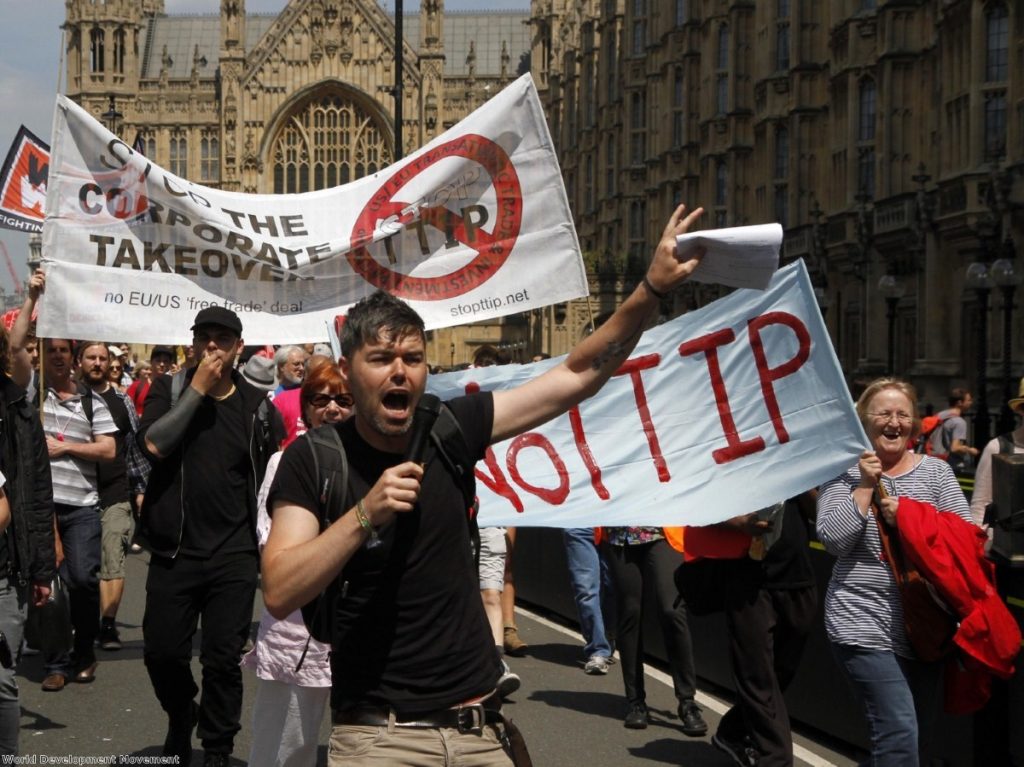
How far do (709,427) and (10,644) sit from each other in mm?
2570

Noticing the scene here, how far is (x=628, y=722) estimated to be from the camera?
792cm

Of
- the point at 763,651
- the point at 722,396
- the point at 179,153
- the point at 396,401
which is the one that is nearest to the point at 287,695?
the point at 722,396

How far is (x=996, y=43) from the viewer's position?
23.0m

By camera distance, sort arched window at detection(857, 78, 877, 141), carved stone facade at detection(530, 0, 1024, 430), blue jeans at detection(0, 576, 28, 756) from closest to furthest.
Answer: blue jeans at detection(0, 576, 28, 756) → carved stone facade at detection(530, 0, 1024, 430) → arched window at detection(857, 78, 877, 141)

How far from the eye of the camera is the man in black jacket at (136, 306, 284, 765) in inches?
250

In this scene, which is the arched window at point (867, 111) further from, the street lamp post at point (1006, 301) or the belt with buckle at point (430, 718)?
the belt with buckle at point (430, 718)

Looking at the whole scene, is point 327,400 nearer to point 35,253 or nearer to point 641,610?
point 641,610

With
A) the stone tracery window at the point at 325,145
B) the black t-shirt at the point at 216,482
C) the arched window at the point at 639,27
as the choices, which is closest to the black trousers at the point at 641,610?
the black t-shirt at the point at 216,482

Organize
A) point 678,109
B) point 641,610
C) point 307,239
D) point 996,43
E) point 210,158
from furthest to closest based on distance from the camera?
point 210,158 → point 678,109 → point 996,43 → point 641,610 → point 307,239

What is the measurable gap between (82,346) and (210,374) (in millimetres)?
4155

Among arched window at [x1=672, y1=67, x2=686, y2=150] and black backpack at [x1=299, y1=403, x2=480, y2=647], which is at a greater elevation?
arched window at [x1=672, y1=67, x2=686, y2=150]

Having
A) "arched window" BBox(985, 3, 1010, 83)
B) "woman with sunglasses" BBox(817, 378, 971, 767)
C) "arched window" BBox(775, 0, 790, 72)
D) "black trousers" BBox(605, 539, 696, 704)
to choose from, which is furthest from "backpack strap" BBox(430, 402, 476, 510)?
"arched window" BBox(775, 0, 790, 72)

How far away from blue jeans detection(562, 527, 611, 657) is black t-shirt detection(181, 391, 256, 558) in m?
3.24

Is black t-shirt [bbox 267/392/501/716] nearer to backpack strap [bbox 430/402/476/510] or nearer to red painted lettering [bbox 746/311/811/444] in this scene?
backpack strap [bbox 430/402/476/510]
